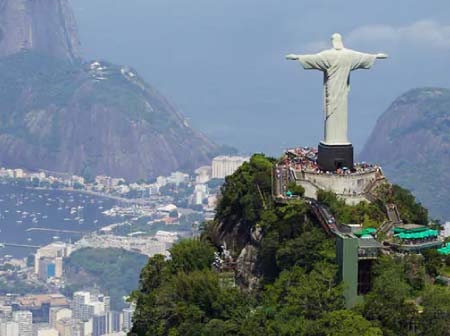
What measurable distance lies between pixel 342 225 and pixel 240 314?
315 cm

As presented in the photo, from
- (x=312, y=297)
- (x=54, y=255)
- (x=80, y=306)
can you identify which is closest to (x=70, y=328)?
(x=80, y=306)

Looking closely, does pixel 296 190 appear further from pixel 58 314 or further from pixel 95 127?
pixel 95 127

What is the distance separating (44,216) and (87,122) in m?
38.6

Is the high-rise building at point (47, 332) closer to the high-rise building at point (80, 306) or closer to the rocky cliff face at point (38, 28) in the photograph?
the high-rise building at point (80, 306)

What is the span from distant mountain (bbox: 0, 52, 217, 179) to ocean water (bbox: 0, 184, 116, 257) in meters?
15.7

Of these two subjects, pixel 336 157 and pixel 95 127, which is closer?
pixel 336 157

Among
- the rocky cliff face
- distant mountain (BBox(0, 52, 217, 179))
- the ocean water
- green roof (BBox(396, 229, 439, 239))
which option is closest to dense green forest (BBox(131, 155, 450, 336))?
green roof (BBox(396, 229, 439, 239))

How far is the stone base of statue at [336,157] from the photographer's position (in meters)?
27.9

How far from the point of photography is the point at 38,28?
620 ft

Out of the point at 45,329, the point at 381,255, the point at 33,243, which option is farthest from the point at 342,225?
the point at 33,243

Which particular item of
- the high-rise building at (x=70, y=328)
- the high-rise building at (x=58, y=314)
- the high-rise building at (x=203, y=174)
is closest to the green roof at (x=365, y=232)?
the high-rise building at (x=70, y=328)

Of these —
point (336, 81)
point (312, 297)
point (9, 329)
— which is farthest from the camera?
point (9, 329)

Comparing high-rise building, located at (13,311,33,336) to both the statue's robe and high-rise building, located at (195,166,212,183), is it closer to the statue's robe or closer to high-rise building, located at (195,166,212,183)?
the statue's robe

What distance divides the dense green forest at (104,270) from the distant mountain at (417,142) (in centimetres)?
2438
